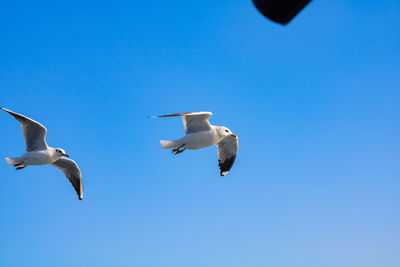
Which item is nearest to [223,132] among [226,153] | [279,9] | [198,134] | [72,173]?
[198,134]

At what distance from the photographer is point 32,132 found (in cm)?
980

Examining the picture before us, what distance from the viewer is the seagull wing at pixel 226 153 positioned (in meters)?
10.4

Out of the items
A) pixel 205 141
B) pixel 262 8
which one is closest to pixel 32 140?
pixel 205 141

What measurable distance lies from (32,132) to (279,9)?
9.58m

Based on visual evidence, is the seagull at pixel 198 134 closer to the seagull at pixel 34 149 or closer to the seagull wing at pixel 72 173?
the seagull at pixel 34 149

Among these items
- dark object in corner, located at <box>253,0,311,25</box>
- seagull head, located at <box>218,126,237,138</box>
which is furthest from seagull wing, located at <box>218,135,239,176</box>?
dark object in corner, located at <box>253,0,311,25</box>

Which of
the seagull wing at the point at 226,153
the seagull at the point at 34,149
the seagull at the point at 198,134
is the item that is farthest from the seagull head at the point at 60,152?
the seagull wing at the point at 226,153

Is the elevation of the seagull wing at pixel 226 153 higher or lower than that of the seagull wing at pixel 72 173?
higher

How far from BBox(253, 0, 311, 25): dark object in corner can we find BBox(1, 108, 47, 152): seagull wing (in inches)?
359

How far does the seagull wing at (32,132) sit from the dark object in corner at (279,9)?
30.0 ft

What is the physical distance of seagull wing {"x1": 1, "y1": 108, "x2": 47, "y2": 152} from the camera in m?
9.46

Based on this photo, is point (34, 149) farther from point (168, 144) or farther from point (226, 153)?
point (226, 153)

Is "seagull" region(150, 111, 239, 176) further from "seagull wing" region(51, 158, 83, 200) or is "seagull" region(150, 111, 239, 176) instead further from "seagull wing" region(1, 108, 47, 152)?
"seagull wing" region(51, 158, 83, 200)

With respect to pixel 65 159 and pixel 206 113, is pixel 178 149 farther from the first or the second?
pixel 65 159
